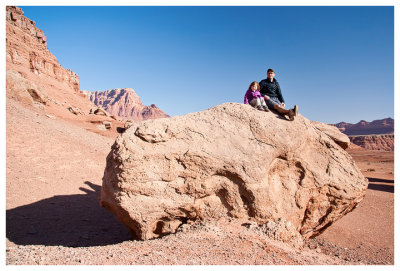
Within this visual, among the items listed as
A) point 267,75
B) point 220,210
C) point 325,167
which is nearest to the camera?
point 220,210

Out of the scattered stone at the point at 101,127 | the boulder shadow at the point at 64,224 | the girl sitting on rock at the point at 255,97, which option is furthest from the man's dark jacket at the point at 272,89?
the scattered stone at the point at 101,127

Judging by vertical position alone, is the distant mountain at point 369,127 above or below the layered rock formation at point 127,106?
below

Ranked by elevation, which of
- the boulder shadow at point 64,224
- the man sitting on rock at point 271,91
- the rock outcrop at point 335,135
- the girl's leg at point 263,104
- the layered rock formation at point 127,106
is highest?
the layered rock formation at point 127,106

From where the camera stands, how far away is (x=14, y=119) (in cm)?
1362

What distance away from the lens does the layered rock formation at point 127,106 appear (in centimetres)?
14188

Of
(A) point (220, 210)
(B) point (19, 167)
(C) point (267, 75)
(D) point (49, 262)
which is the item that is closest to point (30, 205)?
(B) point (19, 167)

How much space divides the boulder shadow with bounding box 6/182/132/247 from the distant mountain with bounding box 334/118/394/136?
408 ft

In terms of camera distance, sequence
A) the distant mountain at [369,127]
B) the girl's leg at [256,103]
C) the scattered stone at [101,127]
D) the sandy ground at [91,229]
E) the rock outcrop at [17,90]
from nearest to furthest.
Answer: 1. the sandy ground at [91,229]
2. the girl's leg at [256,103]
3. the rock outcrop at [17,90]
4. the scattered stone at [101,127]
5. the distant mountain at [369,127]

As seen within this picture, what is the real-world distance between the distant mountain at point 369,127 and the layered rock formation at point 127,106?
96042 mm

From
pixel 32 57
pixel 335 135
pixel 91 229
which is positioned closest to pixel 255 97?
pixel 335 135

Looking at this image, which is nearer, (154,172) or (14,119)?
(154,172)

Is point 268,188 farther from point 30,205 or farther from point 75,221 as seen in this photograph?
point 30,205

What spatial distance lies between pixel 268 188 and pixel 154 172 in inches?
97.4

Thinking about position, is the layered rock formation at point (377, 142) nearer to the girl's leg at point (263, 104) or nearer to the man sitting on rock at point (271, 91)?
the man sitting on rock at point (271, 91)
